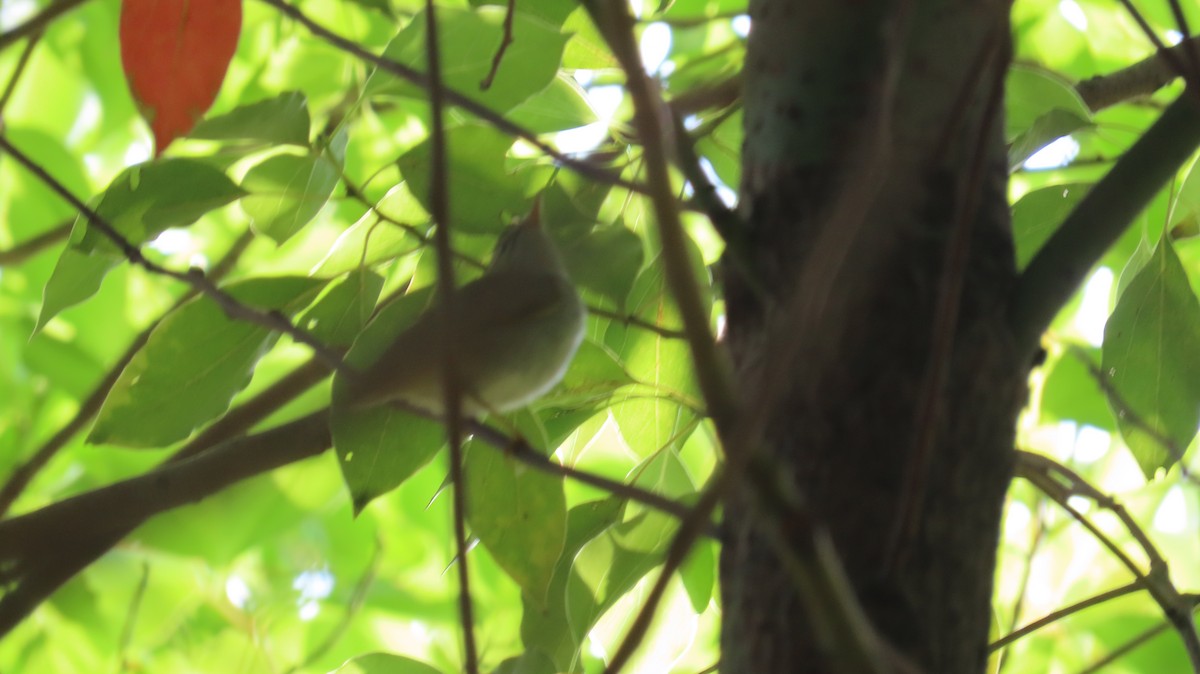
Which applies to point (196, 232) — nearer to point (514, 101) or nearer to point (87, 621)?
point (87, 621)

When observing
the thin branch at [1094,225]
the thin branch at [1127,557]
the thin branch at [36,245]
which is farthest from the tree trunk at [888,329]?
the thin branch at [36,245]

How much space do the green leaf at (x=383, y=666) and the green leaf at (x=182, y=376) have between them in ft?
0.90

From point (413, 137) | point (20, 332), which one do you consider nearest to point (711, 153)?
point (413, 137)

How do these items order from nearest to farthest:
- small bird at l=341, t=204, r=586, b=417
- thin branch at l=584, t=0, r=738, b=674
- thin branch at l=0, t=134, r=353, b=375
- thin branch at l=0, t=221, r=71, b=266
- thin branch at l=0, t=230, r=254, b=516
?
thin branch at l=584, t=0, r=738, b=674 < thin branch at l=0, t=134, r=353, b=375 < small bird at l=341, t=204, r=586, b=417 < thin branch at l=0, t=230, r=254, b=516 < thin branch at l=0, t=221, r=71, b=266

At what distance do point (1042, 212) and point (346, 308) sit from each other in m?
0.72

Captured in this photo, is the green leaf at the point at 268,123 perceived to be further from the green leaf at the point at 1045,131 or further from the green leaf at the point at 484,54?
the green leaf at the point at 1045,131

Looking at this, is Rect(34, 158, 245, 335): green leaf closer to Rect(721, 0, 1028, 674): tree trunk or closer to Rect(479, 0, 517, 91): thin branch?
Rect(479, 0, 517, 91): thin branch

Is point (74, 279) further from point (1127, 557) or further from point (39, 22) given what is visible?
point (1127, 557)

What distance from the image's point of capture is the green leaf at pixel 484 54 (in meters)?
0.94

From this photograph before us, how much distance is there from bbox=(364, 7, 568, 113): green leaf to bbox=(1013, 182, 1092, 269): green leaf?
1.67 feet

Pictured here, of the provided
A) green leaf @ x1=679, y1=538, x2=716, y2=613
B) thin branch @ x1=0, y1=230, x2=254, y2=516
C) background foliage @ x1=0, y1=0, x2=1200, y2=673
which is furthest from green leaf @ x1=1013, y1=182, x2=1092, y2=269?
thin branch @ x1=0, y1=230, x2=254, y2=516

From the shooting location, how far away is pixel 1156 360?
102 cm

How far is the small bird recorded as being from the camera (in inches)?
41.3

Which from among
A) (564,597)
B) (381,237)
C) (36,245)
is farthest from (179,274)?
(36,245)
